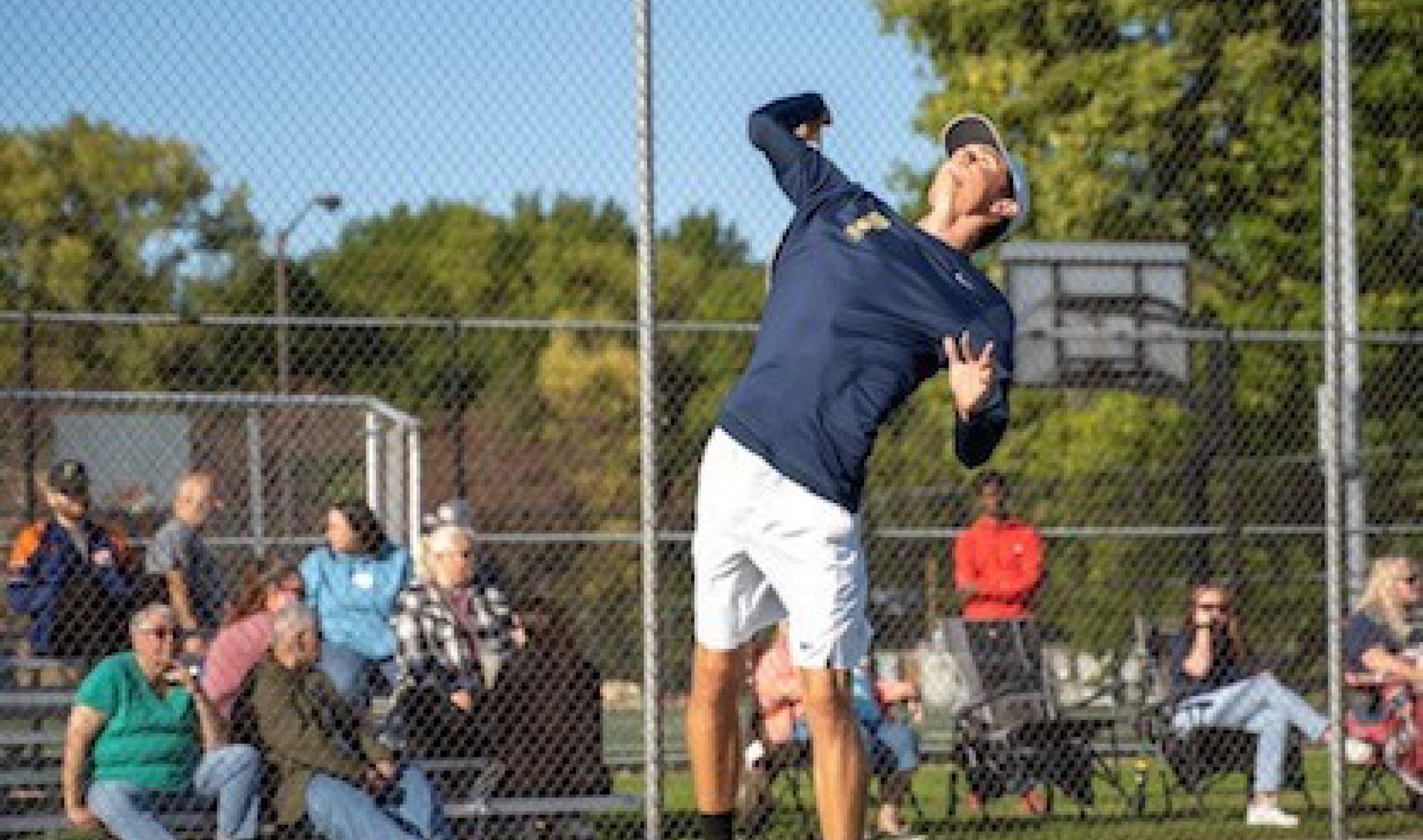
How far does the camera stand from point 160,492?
13.9 metres

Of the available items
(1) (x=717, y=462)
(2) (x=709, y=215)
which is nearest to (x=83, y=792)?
(2) (x=709, y=215)

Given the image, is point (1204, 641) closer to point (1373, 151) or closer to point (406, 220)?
point (406, 220)

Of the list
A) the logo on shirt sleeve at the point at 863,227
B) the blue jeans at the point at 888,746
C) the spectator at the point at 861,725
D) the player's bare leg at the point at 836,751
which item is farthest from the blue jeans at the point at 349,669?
the logo on shirt sleeve at the point at 863,227

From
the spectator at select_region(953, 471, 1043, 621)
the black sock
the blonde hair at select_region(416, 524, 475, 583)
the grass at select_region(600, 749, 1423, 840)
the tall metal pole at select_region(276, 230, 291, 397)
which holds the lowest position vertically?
the grass at select_region(600, 749, 1423, 840)

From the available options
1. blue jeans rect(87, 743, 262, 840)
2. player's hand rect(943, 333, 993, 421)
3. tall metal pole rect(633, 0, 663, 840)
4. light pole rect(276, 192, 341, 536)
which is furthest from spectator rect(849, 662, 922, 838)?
player's hand rect(943, 333, 993, 421)

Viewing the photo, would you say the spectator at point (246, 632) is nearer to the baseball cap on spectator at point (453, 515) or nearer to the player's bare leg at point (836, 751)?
the baseball cap on spectator at point (453, 515)

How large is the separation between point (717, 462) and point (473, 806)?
4061 millimetres

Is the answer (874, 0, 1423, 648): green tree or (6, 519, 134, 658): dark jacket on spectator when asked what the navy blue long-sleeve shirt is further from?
(874, 0, 1423, 648): green tree

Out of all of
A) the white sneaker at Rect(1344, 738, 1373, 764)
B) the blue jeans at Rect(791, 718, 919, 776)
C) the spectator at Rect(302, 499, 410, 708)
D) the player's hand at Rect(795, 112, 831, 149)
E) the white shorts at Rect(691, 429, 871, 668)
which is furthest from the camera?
the white sneaker at Rect(1344, 738, 1373, 764)

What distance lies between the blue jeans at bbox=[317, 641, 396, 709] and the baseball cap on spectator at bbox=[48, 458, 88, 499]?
1059 mm

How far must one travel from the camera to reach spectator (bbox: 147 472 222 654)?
1155 cm

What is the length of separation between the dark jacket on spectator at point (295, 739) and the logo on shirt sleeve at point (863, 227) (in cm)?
409

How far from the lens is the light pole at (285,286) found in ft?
34.1

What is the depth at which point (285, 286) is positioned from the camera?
39.8 feet
